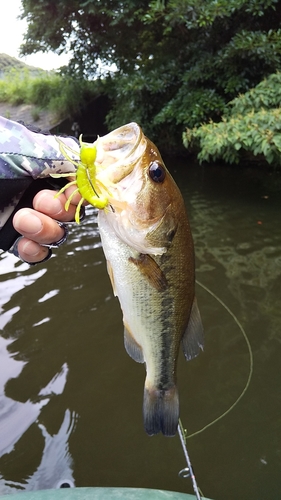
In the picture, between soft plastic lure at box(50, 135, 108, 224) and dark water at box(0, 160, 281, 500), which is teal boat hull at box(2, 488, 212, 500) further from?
soft plastic lure at box(50, 135, 108, 224)

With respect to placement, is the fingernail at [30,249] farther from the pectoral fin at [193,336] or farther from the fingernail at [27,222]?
the pectoral fin at [193,336]

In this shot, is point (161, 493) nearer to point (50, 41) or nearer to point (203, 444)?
point (203, 444)

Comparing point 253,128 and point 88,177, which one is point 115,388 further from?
point 253,128

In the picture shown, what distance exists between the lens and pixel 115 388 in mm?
3127

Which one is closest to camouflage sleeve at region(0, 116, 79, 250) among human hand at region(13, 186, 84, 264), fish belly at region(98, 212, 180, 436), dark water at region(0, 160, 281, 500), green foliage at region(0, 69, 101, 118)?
human hand at region(13, 186, 84, 264)

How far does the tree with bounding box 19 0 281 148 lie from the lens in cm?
804

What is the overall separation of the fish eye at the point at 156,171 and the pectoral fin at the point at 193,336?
51 centimetres

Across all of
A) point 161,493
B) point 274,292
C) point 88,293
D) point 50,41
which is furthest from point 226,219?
point 50,41

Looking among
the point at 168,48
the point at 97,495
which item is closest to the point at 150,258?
the point at 97,495

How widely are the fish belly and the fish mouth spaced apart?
0.15 meters

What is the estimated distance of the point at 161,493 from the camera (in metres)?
1.86

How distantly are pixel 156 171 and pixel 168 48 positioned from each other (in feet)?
36.5

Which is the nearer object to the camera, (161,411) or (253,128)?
(161,411)

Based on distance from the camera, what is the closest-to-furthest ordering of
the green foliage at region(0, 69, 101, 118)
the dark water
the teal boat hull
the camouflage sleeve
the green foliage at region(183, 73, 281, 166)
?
the camouflage sleeve, the teal boat hull, the dark water, the green foliage at region(183, 73, 281, 166), the green foliage at region(0, 69, 101, 118)
